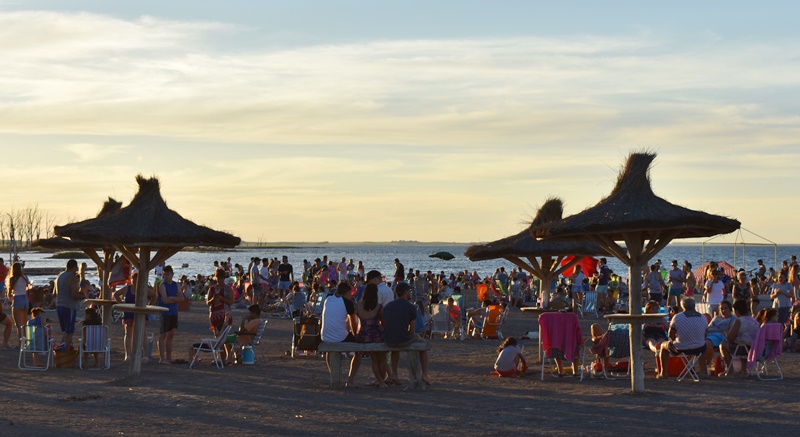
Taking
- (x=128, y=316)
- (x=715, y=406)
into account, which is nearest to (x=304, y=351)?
(x=128, y=316)

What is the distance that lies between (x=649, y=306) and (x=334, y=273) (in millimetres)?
20925

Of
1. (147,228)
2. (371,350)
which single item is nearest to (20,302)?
(147,228)

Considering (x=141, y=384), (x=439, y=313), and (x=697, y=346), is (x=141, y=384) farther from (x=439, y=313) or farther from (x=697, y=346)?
(x=439, y=313)

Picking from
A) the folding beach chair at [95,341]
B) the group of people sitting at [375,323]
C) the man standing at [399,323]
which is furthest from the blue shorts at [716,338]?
the folding beach chair at [95,341]

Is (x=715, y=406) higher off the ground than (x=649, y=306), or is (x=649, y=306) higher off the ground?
(x=649, y=306)

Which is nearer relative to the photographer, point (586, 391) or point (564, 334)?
point (586, 391)

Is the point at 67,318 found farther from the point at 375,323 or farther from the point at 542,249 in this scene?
the point at 542,249

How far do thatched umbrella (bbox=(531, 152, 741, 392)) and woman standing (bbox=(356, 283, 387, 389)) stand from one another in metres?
2.32

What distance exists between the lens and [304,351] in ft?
58.1

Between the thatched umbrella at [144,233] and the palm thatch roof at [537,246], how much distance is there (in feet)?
16.9

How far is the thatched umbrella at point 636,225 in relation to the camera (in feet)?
39.0

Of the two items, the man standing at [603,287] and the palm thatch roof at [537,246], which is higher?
the palm thatch roof at [537,246]

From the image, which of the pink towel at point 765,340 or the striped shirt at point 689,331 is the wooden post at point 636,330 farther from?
the pink towel at point 765,340

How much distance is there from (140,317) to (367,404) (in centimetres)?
383
